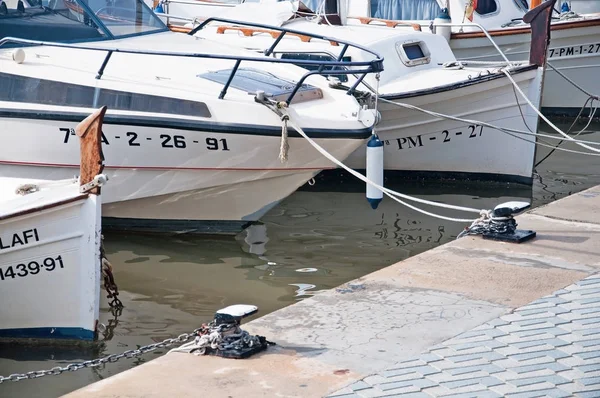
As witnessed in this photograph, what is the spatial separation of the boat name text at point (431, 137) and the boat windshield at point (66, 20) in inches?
138

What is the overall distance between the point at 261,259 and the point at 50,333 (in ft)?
9.07

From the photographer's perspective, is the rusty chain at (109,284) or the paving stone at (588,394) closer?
the paving stone at (588,394)

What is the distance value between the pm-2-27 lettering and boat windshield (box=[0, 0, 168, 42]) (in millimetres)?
1453

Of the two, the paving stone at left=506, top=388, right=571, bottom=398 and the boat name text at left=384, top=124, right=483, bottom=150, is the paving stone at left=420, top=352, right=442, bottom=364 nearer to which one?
the paving stone at left=506, top=388, right=571, bottom=398

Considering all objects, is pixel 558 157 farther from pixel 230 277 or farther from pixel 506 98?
pixel 230 277

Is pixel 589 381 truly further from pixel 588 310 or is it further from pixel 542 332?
pixel 588 310

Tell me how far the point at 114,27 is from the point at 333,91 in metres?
2.49

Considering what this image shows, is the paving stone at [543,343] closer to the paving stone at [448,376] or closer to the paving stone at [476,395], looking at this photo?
the paving stone at [448,376]

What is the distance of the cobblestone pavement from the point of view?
4.67 meters

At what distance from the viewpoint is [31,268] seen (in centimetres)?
670

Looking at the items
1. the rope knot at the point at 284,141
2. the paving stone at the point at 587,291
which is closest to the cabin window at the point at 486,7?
the rope knot at the point at 284,141

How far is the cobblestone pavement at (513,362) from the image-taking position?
184 inches

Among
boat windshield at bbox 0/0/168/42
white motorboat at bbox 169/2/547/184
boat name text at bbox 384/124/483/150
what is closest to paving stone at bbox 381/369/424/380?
boat windshield at bbox 0/0/168/42

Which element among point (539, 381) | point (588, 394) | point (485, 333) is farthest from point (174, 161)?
point (588, 394)
